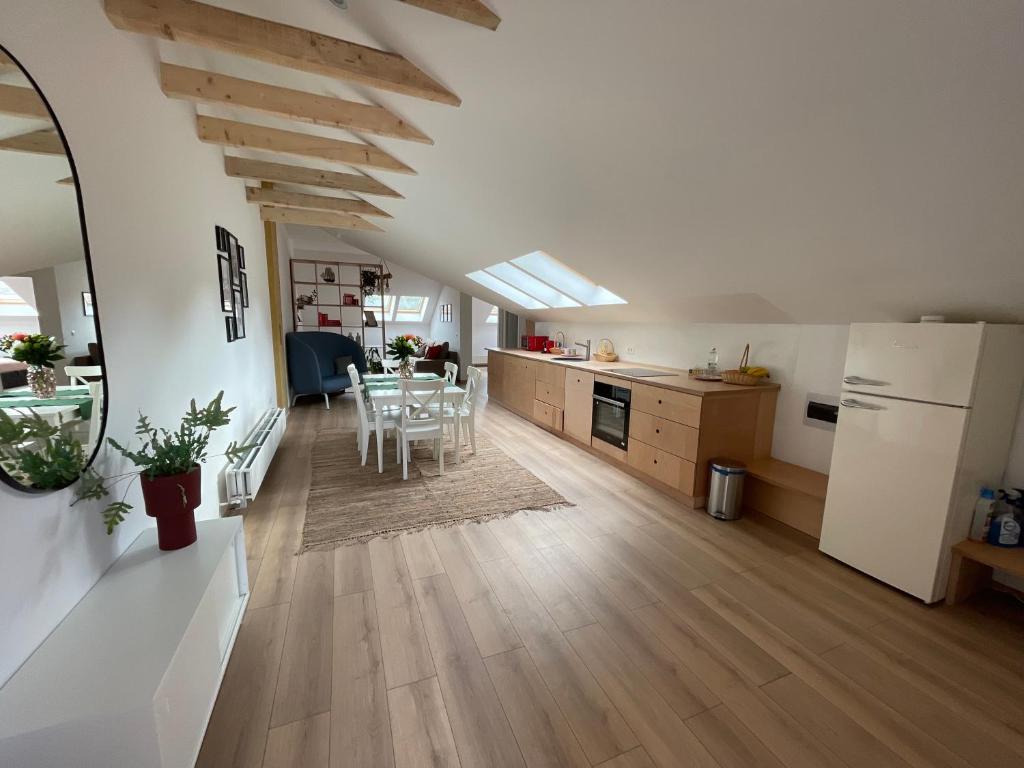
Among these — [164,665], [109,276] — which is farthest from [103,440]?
[164,665]

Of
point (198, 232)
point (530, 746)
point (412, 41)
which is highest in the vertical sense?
point (412, 41)

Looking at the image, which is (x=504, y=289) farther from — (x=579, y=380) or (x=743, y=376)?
(x=743, y=376)

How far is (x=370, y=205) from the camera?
4570 millimetres

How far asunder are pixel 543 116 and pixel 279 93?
1.50 metres

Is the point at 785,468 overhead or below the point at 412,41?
below

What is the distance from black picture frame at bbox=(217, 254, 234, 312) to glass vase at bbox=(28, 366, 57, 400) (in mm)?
1993

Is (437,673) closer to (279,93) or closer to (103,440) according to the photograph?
(103,440)

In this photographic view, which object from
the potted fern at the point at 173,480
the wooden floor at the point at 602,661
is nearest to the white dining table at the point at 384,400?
the wooden floor at the point at 602,661

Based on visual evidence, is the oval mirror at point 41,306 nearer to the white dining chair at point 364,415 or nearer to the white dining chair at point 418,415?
the white dining chair at point 418,415

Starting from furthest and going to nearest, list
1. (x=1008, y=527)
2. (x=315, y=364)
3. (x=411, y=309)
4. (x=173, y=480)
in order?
(x=411, y=309) < (x=315, y=364) < (x=1008, y=527) < (x=173, y=480)

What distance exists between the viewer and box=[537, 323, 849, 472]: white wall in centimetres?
278

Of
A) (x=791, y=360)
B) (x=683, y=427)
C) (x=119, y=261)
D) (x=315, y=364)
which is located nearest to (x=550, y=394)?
(x=683, y=427)

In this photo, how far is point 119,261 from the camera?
1.54 meters

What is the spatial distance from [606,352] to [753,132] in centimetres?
322
